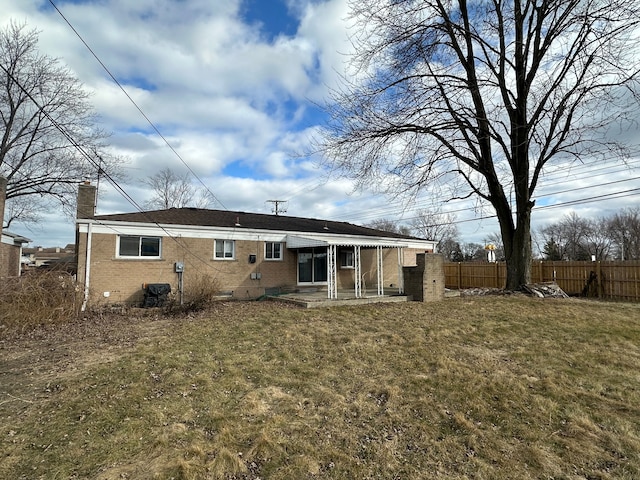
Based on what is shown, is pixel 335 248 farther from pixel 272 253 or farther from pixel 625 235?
pixel 625 235

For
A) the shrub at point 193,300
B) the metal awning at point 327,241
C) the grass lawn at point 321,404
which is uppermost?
the metal awning at point 327,241

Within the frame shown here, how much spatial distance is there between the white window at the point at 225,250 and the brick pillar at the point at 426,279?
303 inches

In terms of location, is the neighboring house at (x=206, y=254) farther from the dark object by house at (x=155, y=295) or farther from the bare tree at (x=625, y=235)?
the bare tree at (x=625, y=235)

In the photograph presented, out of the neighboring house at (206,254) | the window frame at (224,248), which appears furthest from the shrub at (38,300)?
the window frame at (224,248)

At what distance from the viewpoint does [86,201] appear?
13875mm

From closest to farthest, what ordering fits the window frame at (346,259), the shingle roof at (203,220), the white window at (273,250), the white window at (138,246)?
1. the white window at (138,246)
2. the shingle roof at (203,220)
3. the white window at (273,250)
4. the window frame at (346,259)

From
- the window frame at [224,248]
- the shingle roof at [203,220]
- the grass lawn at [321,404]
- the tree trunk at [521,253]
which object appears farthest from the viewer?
the window frame at [224,248]

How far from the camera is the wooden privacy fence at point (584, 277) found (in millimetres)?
17094

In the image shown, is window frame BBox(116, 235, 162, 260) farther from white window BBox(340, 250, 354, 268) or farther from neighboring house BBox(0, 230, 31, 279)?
neighboring house BBox(0, 230, 31, 279)

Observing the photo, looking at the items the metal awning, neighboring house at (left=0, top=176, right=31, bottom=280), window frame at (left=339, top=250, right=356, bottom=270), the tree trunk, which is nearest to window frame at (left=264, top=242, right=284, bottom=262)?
the metal awning

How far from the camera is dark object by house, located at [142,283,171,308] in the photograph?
13.6 meters

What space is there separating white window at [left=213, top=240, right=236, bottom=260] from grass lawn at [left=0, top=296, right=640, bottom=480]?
731 cm

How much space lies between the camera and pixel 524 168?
1564 centimetres

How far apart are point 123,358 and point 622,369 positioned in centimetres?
852
